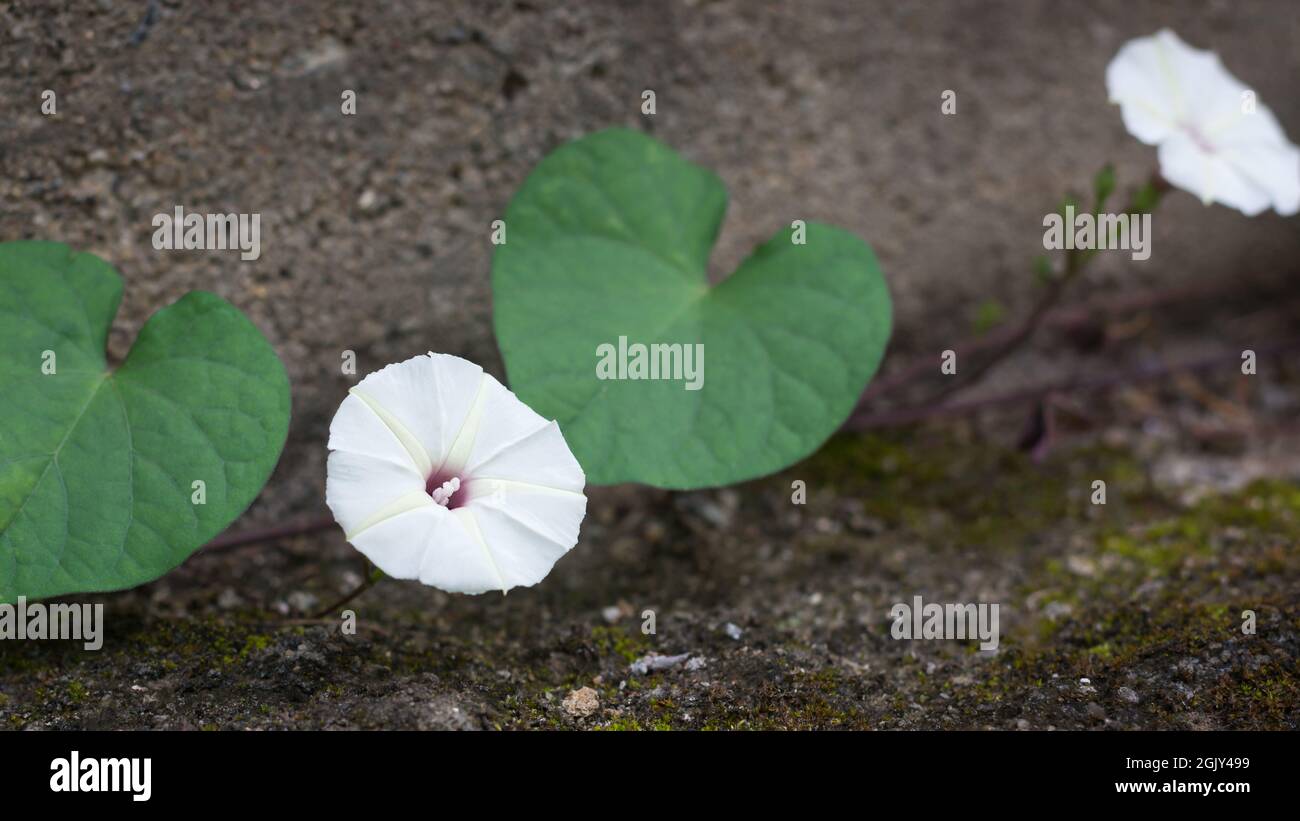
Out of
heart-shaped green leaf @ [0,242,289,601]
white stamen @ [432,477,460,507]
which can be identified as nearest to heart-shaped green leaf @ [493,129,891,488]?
white stamen @ [432,477,460,507]

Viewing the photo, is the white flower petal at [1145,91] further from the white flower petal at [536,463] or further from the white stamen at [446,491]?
the white stamen at [446,491]

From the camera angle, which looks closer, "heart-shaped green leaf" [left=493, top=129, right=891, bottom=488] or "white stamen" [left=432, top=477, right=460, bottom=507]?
"white stamen" [left=432, top=477, right=460, bottom=507]

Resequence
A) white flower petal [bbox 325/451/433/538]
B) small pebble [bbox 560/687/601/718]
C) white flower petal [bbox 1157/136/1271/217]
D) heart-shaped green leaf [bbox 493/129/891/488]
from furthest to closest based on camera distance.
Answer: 1. white flower petal [bbox 1157/136/1271/217]
2. heart-shaped green leaf [bbox 493/129/891/488]
3. small pebble [bbox 560/687/601/718]
4. white flower petal [bbox 325/451/433/538]

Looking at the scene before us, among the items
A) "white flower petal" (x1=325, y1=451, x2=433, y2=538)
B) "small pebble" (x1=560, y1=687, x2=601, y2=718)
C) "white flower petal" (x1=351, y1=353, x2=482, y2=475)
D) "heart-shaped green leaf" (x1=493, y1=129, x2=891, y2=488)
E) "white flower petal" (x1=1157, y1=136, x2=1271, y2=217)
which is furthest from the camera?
"white flower petal" (x1=1157, y1=136, x2=1271, y2=217)

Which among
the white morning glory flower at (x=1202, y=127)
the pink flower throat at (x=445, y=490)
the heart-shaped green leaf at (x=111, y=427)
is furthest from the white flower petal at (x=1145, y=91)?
the heart-shaped green leaf at (x=111, y=427)

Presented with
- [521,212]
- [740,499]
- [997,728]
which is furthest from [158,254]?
[997,728]

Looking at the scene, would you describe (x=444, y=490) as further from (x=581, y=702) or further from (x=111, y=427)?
(x=111, y=427)

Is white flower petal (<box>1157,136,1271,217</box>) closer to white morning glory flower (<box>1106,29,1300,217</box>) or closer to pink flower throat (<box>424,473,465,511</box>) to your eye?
white morning glory flower (<box>1106,29,1300,217</box>)
